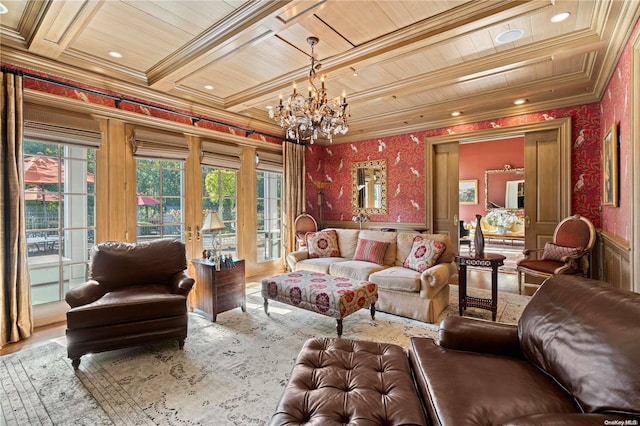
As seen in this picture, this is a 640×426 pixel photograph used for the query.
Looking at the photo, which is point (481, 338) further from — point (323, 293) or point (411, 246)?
point (411, 246)

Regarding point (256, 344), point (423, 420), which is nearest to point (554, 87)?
point (423, 420)

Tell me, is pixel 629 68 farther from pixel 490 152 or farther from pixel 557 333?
pixel 490 152

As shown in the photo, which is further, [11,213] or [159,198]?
[159,198]

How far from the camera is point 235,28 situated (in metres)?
Answer: 2.73

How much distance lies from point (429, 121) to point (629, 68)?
3.07 metres

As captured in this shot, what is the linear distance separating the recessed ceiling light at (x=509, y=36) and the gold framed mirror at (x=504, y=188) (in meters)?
6.50

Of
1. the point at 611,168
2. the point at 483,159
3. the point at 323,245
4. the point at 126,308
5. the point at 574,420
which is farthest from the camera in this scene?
the point at 483,159

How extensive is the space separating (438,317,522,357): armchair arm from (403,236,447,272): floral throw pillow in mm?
1864

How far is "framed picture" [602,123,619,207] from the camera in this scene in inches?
122

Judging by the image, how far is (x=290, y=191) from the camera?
19.7 ft

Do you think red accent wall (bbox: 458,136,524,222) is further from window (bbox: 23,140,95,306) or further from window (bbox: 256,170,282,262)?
window (bbox: 23,140,95,306)

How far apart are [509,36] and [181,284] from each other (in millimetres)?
4035

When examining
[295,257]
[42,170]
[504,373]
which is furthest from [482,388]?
[42,170]

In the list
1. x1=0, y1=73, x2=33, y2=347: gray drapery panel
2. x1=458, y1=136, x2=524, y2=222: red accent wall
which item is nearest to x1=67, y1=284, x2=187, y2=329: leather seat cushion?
x1=0, y1=73, x2=33, y2=347: gray drapery panel
